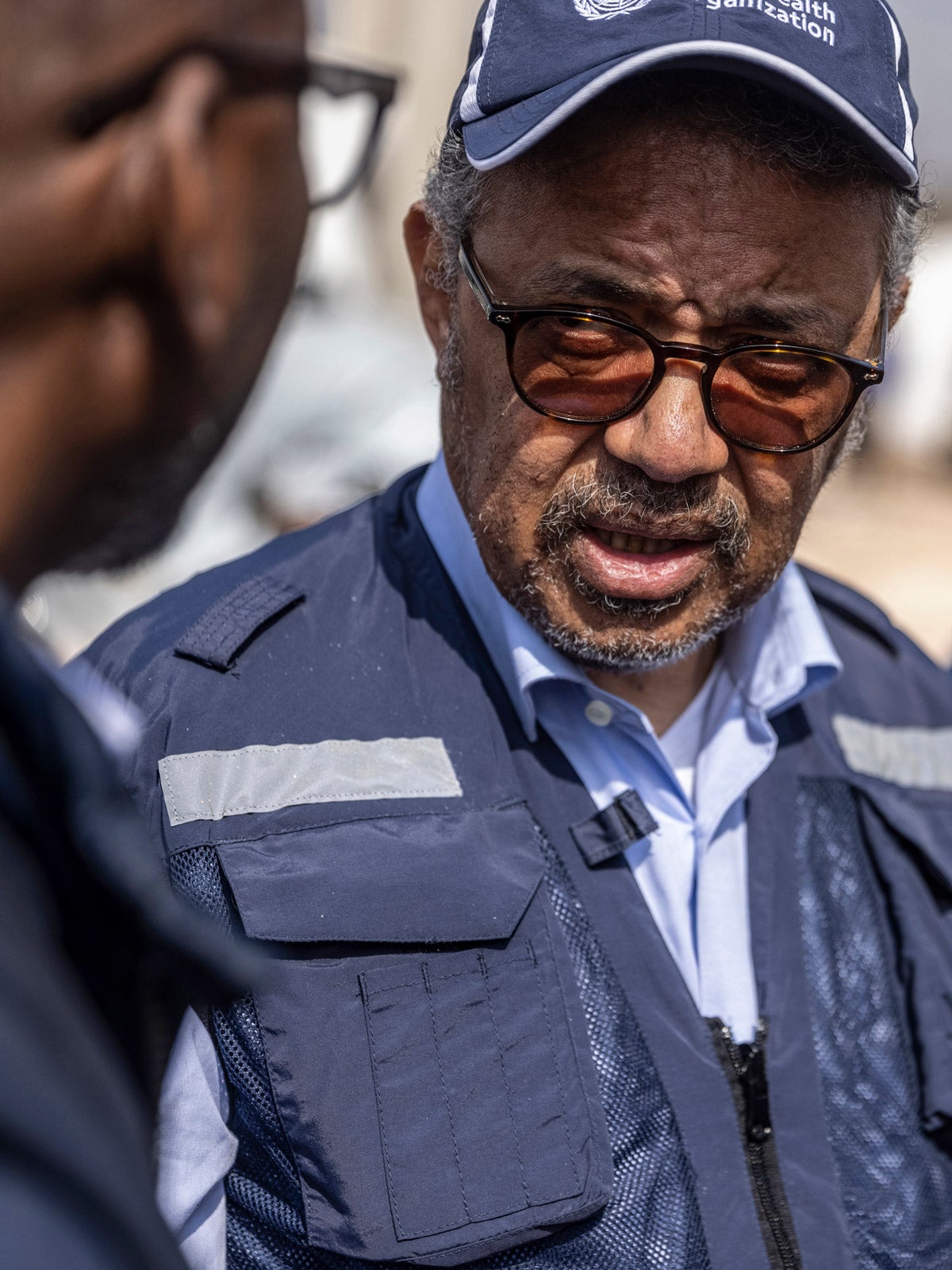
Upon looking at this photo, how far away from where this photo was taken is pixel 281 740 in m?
1.44

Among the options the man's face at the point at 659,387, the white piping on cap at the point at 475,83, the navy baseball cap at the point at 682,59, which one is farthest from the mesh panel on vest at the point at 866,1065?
the white piping on cap at the point at 475,83

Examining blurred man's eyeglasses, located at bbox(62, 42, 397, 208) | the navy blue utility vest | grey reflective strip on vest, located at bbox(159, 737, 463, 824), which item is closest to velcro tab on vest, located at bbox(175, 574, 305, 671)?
the navy blue utility vest

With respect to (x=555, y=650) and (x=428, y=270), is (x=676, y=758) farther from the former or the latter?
(x=428, y=270)

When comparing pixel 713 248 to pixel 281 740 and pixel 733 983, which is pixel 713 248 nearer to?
pixel 281 740

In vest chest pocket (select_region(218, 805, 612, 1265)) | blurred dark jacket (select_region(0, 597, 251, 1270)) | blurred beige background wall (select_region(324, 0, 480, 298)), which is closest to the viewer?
blurred dark jacket (select_region(0, 597, 251, 1270))

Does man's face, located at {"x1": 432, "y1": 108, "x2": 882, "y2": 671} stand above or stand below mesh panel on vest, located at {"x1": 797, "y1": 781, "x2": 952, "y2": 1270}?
above

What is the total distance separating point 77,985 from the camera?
27.1 inches

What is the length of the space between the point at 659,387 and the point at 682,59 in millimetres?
341

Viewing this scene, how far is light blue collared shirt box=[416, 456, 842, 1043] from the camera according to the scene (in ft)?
5.15

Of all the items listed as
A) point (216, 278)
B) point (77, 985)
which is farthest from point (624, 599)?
point (77, 985)

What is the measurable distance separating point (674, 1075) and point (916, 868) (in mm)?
524

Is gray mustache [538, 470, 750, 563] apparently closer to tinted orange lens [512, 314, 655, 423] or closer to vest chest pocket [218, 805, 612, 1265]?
tinted orange lens [512, 314, 655, 423]

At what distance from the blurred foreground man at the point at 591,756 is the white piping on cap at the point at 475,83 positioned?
0.03ft

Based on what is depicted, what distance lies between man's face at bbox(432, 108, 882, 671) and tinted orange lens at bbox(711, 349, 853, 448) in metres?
0.03
